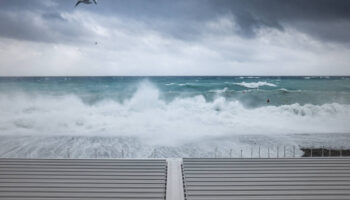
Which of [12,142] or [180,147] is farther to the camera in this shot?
[12,142]

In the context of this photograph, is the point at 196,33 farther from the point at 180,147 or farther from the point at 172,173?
the point at 172,173

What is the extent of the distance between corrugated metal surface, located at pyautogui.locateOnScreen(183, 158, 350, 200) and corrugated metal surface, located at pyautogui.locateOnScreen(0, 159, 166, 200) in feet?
1.22

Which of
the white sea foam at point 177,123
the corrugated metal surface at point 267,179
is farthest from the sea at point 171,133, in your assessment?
the corrugated metal surface at point 267,179

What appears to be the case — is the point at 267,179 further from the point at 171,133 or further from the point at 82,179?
the point at 171,133

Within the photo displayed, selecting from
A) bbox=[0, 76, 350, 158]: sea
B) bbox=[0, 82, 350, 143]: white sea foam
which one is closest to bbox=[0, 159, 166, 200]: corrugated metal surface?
bbox=[0, 76, 350, 158]: sea

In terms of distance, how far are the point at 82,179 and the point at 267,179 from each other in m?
1.84

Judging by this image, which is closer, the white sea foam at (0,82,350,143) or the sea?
the sea

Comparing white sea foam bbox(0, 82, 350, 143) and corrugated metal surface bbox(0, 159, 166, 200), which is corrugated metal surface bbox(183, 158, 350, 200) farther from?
white sea foam bbox(0, 82, 350, 143)

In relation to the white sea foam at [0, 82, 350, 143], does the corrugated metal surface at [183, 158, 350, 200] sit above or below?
above

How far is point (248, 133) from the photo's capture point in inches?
330

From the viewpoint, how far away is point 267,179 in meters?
2.79

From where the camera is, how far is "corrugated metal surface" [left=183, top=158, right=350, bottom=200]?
7.95 feet

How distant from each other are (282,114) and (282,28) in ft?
12.7

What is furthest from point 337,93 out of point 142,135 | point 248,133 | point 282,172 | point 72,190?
point 72,190
